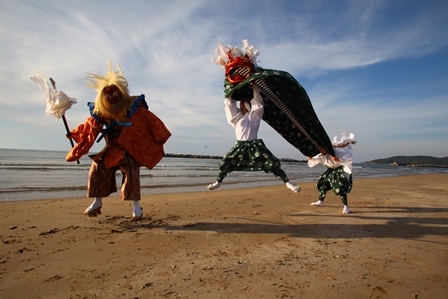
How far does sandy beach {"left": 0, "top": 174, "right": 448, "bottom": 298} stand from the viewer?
7.40ft

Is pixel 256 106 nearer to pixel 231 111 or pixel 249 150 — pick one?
pixel 231 111

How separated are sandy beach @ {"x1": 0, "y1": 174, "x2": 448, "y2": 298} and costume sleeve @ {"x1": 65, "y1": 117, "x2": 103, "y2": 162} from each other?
1087mm

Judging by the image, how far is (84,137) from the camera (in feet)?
14.1

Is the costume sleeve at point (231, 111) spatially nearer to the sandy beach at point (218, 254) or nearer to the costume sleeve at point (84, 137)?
the sandy beach at point (218, 254)

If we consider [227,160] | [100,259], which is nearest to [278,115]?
[227,160]

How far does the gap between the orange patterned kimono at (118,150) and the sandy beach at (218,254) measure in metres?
0.60

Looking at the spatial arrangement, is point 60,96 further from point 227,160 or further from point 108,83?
point 227,160

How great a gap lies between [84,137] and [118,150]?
1.90 feet

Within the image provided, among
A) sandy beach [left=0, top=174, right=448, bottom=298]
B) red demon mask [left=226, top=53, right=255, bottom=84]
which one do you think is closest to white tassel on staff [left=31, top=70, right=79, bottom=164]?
sandy beach [left=0, top=174, right=448, bottom=298]

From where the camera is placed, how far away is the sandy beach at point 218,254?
2256 mm

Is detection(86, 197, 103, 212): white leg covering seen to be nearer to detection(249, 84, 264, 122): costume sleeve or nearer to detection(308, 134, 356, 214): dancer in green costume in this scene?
detection(249, 84, 264, 122): costume sleeve

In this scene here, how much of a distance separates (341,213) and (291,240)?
246 cm

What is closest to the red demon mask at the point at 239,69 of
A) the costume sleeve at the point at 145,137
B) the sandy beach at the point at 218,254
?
the costume sleeve at the point at 145,137

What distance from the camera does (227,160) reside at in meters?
4.28
